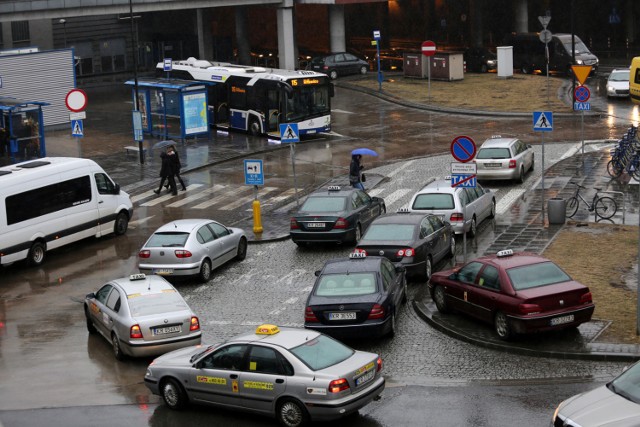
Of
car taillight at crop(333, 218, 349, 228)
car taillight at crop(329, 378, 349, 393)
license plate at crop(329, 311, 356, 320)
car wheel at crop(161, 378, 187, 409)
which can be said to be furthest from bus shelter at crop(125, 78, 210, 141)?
car taillight at crop(329, 378, 349, 393)

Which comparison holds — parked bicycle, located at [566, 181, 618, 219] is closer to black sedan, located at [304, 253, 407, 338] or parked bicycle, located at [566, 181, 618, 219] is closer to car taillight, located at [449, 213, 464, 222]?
car taillight, located at [449, 213, 464, 222]

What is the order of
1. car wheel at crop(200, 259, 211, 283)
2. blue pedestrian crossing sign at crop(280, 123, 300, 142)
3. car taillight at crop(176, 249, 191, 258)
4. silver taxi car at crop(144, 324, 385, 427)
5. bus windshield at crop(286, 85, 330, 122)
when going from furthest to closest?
bus windshield at crop(286, 85, 330, 122)
blue pedestrian crossing sign at crop(280, 123, 300, 142)
car wheel at crop(200, 259, 211, 283)
car taillight at crop(176, 249, 191, 258)
silver taxi car at crop(144, 324, 385, 427)

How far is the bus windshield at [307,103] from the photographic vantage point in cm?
4475

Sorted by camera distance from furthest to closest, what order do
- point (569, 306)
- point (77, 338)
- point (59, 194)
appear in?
point (59, 194), point (77, 338), point (569, 306)

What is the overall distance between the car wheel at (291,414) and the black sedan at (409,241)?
7.90 meters

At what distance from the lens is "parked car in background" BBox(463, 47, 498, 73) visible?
63.8m

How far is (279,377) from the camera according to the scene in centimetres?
1514

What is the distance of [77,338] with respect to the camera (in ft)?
69.2

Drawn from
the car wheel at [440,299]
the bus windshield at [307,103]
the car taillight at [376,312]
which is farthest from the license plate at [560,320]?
the bus windshield at [307,103]

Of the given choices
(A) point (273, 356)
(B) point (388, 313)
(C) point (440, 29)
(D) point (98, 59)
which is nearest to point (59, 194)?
(B) point (388, 313)

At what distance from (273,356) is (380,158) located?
2490 centimetres

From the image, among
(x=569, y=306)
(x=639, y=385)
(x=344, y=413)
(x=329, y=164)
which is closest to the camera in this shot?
(x=639, y=385)

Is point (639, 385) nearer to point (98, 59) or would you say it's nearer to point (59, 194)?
point (59, 194)

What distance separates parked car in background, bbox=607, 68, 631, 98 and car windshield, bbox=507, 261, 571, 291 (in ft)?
108
